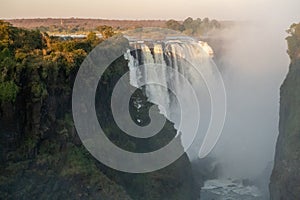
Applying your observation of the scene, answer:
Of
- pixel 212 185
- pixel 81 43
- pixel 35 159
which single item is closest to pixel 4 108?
pixel 35 159

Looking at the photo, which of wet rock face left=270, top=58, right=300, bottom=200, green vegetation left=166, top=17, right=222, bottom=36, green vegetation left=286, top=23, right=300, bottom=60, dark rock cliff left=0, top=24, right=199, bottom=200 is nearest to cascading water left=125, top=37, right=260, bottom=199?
wet rock face left=270, top=58, right=300, bottom=200

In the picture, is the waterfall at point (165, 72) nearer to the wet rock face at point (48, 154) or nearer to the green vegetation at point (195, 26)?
the wet rock face at point (48, 154)

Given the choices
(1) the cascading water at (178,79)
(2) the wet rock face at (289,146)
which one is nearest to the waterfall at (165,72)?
(1) the cascading water at (178,79)

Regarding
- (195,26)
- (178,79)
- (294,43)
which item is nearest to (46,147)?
(178,79)

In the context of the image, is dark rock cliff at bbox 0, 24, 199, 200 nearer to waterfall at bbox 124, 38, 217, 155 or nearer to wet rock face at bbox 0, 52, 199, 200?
wet rock face at bbox 0, 52, 199, 200

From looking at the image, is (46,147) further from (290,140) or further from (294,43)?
(294,43)
